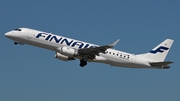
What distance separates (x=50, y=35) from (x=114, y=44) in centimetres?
1027

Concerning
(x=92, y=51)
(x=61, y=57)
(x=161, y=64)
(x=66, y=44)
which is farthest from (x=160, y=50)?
(x=66, y=44)

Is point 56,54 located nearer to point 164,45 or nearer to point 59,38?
point 59,38

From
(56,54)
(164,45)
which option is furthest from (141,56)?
(56,54)

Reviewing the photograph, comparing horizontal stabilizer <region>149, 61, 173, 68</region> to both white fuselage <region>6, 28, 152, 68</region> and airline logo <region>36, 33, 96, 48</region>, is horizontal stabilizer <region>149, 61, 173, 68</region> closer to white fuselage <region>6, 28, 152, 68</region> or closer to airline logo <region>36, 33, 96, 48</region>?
white fuselage <region>6, 28, 152, 68</region>

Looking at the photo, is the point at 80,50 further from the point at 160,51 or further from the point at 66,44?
the point at 160,51

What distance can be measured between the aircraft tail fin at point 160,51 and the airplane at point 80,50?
179cm

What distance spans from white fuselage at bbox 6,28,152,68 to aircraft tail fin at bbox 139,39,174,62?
351cm

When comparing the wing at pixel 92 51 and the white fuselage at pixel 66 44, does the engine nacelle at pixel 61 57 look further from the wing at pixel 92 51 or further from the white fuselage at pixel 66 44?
the wing at pixel 92 51

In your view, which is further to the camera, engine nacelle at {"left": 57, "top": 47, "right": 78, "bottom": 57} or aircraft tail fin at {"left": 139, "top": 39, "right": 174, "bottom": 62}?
aircraft tail fin at {"left": 139, "top": 39, "right": 174, "bottom": 62}

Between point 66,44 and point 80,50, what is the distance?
7.76 feet

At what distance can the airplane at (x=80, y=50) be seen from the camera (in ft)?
218

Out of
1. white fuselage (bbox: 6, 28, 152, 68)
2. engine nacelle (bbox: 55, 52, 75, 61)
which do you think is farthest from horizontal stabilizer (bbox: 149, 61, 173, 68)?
engine nacelle (bbox: 55, 52, 75, 61)

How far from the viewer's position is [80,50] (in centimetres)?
6688

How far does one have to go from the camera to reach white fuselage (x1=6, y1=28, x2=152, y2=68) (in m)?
66.7
